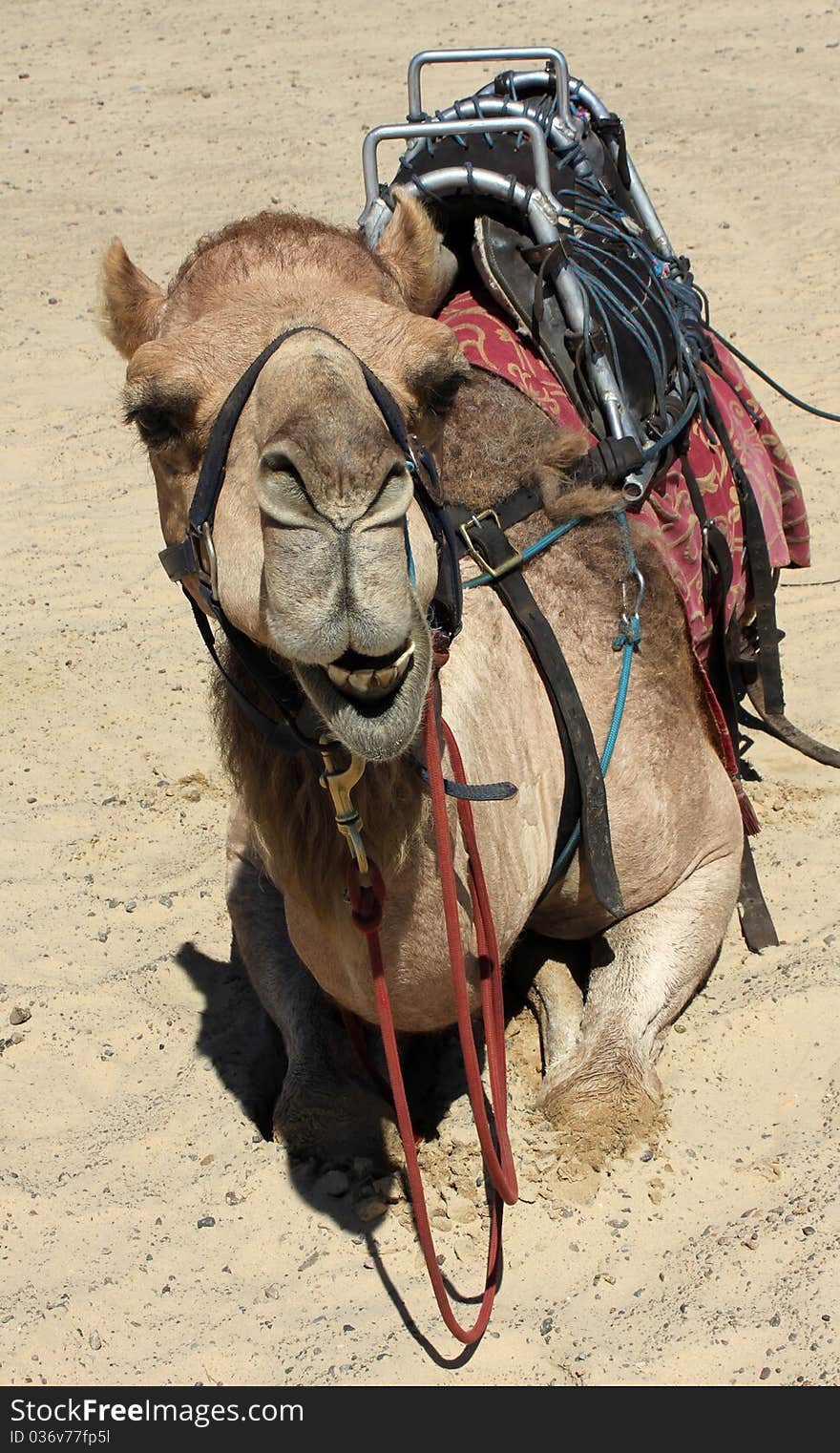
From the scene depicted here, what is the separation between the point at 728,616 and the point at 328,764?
196 cm

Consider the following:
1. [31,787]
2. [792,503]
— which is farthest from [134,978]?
[792,503]

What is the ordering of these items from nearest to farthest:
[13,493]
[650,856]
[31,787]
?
[650,856], [31,787], [13,493]

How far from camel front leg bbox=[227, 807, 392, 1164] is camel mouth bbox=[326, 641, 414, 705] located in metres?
1.47

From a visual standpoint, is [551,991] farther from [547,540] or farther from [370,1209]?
[547,540]

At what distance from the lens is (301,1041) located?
A: 10.6 feet

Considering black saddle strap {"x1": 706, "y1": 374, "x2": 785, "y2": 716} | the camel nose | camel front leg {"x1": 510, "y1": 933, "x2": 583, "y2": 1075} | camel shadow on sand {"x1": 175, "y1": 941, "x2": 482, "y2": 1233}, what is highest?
the camel nose

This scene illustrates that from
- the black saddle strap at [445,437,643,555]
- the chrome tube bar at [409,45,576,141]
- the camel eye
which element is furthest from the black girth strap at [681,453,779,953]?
the camel eye

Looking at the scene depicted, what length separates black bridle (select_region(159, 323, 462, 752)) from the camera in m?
2.07

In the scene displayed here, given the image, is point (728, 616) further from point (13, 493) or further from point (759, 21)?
point (759, 21)

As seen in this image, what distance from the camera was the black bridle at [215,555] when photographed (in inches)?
81.5

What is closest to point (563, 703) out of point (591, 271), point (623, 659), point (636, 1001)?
point (623, 659)

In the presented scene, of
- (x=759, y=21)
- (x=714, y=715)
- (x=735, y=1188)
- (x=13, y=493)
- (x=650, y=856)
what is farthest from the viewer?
(x=759, y=21)

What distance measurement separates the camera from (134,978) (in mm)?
→ 3764

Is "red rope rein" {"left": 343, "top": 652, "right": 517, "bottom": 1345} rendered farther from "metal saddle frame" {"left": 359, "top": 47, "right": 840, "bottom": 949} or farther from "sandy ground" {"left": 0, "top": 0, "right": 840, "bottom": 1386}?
"metal saddle frame" {"left": 359, "top": 47, "right": 840, "bottom": 949}
